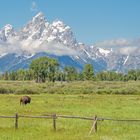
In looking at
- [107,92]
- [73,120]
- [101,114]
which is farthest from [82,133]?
[107,92]

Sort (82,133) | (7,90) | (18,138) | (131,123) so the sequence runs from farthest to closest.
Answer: (7,90), (131,123), (82,133), (18,138)

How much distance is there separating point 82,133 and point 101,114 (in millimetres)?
15922

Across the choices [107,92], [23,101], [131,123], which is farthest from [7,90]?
[131,123]

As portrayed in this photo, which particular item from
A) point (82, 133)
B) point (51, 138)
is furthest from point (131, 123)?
point (51, 138)

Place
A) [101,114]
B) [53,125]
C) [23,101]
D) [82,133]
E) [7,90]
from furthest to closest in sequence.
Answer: [7,90], [23,101], [101,114], [53,125], [82,133]

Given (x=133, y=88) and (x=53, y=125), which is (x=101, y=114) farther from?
(x=133, y=88)

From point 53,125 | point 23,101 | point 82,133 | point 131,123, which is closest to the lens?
point 82,133

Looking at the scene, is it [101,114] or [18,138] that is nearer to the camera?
[18,138]

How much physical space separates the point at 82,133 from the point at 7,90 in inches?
3193

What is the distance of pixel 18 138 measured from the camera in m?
32.9

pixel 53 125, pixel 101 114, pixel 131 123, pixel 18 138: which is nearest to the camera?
pixel 18 138

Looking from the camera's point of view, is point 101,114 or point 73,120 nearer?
point 73,120

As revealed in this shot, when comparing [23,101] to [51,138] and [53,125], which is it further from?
[51,138]

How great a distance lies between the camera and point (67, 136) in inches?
1351
